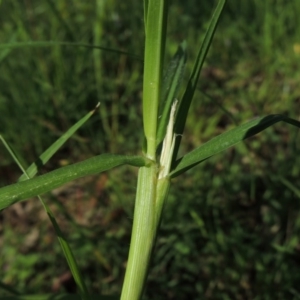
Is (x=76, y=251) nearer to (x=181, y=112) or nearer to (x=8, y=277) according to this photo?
(x=8, y=277)

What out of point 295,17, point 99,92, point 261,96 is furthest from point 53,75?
point 295,17

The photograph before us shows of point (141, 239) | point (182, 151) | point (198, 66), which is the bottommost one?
point (182, 151)

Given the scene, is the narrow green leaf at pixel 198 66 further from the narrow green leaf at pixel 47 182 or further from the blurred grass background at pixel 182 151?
the blurred grass background at pixel 182 151

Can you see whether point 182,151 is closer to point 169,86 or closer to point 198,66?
point 169,86

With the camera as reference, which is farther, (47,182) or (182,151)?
(182,151)

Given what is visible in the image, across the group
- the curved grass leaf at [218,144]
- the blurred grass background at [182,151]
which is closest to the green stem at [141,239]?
the curved grass leaf at [218,144]

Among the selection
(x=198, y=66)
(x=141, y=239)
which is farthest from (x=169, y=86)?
(x=141, y=239)
